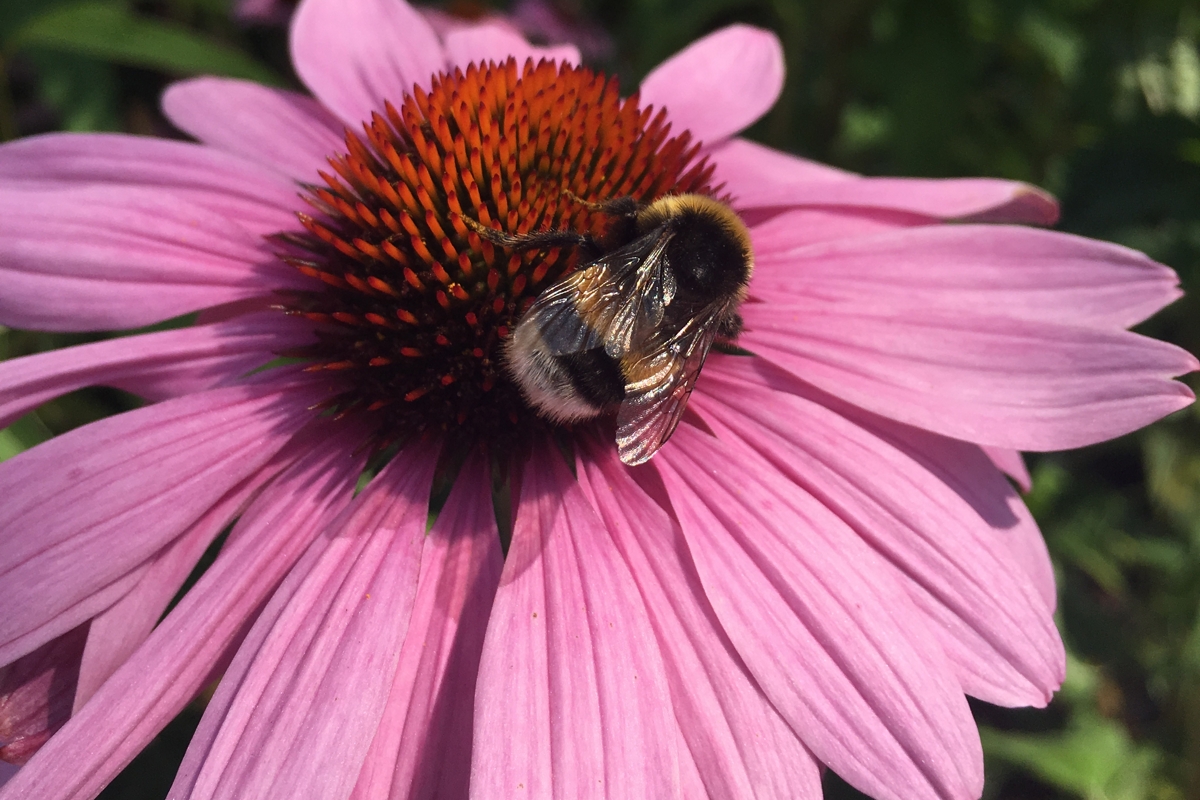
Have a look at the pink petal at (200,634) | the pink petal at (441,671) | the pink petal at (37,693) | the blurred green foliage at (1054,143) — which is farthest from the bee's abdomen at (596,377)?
the blurred green foliage at (1054,143)

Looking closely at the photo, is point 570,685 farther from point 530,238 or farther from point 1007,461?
point 1007,461

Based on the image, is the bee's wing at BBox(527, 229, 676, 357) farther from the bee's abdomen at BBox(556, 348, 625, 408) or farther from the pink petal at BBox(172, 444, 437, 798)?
the pink petal at BBox(172, 444, 437, 798)

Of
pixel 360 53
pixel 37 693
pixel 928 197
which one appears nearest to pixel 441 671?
pixel 37 693

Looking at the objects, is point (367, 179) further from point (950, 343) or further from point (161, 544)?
point (950, 343)

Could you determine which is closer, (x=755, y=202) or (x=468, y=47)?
(x=755, y=202)

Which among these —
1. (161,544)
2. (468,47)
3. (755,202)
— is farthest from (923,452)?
(468,47)

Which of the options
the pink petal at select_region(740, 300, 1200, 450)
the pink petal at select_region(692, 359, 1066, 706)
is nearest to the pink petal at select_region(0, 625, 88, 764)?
the pink petal at select_region(692, 359, 1066, 706)
